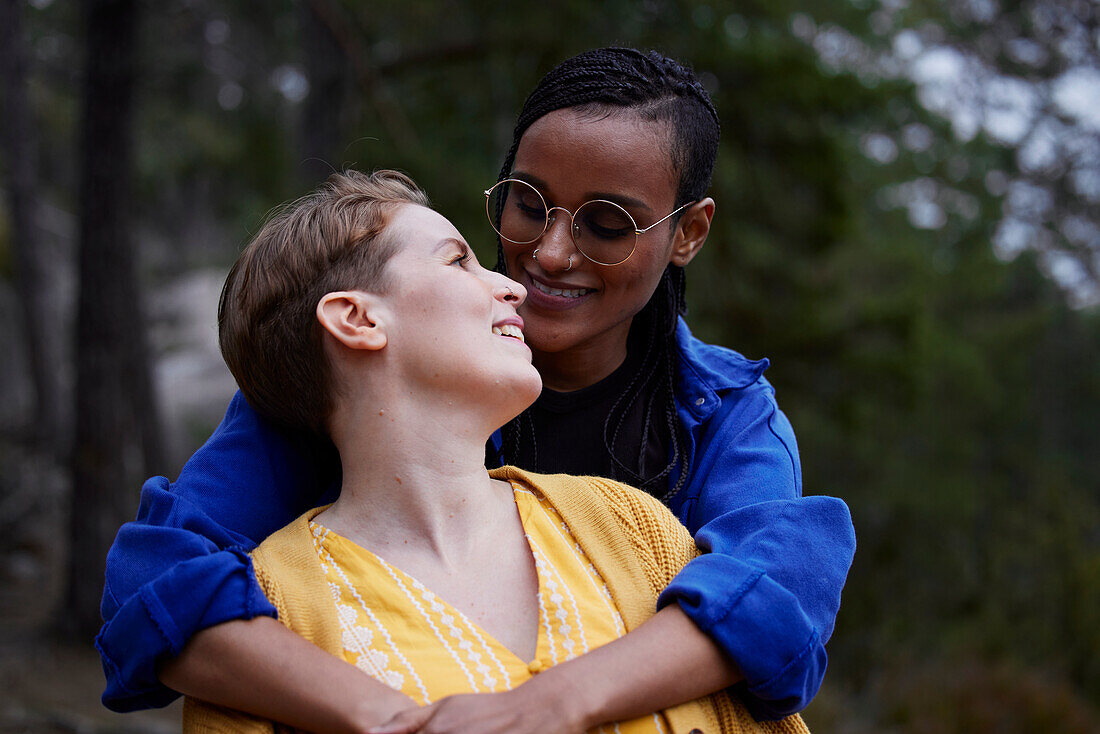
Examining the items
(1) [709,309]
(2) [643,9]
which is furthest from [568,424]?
(1) [709,309]

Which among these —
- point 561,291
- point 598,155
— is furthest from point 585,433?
point 598,155

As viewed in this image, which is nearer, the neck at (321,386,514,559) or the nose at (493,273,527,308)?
the neck at (321,386,514,559)

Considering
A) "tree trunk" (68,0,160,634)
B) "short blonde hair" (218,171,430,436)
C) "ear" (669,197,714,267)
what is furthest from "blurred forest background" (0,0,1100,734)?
"ear" (669,197,714,267)

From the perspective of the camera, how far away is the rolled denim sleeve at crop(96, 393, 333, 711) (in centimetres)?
182

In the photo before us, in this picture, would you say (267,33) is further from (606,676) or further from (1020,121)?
(606,676)

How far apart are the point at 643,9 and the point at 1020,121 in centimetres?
1249

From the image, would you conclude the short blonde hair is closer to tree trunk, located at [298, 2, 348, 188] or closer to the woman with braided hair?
the woman with braided hair

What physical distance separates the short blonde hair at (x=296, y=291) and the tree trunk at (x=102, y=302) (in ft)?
20.7

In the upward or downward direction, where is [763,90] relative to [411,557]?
upward

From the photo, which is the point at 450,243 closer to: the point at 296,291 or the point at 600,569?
the point at 296,291

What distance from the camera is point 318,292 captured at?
7.27 ft

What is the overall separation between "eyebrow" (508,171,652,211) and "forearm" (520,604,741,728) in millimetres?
1052

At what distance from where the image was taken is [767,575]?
191 centimetres

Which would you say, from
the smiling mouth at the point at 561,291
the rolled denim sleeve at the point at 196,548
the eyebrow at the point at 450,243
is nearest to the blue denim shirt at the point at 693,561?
the rolled denim sleeve at the point at 196,548
